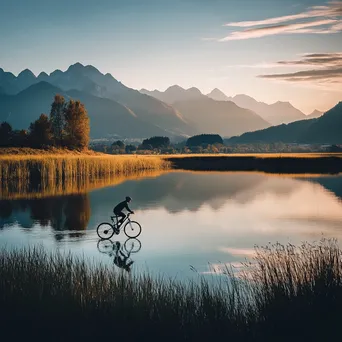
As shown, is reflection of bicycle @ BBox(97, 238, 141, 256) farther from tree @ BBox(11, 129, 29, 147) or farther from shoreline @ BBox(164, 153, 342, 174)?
shoreline @ BBox(164, 153, 342, 174)

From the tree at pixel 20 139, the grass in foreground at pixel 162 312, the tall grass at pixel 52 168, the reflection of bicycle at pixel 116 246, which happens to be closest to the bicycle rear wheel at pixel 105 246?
the reflection of bicycle at pixel 116 246

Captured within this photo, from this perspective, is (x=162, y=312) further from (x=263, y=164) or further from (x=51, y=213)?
(x=263, y=164)

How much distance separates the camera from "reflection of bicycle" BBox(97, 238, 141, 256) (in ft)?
78.8

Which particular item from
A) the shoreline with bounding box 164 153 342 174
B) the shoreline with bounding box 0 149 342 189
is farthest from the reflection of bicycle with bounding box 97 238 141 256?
the shoreline with bounding box 164 153 342 174

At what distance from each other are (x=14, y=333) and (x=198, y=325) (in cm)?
411

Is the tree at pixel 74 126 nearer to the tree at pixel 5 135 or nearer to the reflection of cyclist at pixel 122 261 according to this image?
the tree at pixel 5 135

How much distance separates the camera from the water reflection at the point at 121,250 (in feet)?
70.2

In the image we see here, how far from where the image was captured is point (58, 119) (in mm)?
98312

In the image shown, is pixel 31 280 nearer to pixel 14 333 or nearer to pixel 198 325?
pixel 14 333

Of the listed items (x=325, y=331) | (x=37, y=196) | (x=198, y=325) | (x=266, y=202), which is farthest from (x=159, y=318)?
(x=37, y=196)

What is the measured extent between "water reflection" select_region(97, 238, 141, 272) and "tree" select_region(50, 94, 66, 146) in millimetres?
72641

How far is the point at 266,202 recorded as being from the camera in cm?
4634

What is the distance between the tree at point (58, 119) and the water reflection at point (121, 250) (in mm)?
72641

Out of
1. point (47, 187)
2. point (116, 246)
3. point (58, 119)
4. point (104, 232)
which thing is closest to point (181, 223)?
point (104, 232)
